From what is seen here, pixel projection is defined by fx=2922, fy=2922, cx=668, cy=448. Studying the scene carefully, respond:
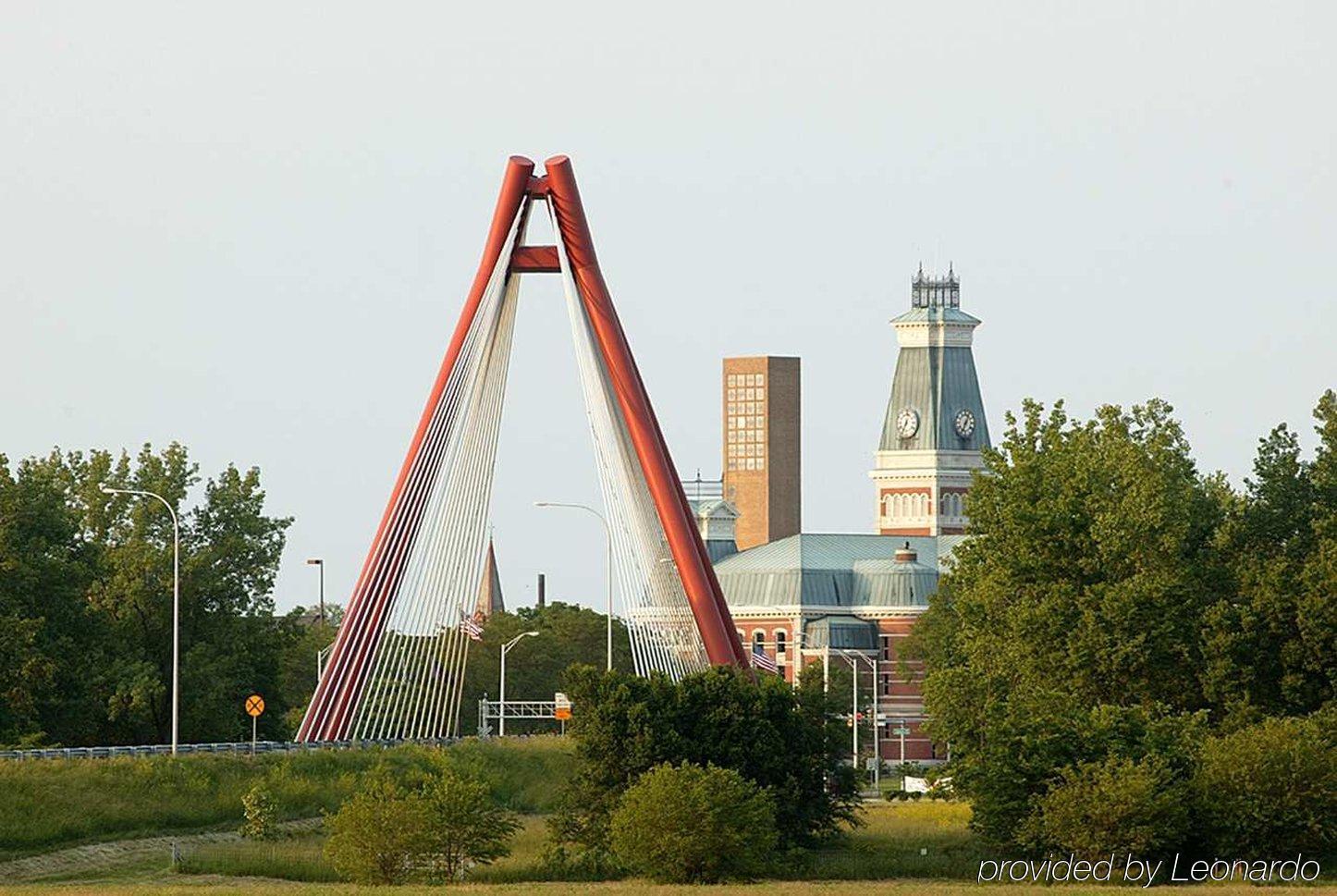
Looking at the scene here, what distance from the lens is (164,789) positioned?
5134 centimetres

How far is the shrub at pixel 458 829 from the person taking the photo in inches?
1762

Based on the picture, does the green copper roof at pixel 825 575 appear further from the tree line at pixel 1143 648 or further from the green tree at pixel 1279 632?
the green tree at pixel 1279 632

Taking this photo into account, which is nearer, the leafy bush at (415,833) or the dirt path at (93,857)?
the leafy bush at (415,833)

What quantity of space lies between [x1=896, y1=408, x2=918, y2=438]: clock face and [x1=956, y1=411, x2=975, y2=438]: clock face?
2.56 metres

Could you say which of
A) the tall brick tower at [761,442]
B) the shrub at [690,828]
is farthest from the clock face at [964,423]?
the shrub at [690,828]

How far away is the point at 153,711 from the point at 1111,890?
110 ft

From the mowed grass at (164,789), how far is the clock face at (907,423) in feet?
390

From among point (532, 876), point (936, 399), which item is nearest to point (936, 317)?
point (936, 399)

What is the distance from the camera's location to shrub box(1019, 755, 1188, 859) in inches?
1812

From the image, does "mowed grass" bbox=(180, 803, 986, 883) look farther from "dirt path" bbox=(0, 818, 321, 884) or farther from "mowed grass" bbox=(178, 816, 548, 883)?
"dirt path" bbox=(0, 818, 321, 884)

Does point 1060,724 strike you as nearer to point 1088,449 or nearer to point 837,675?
point 1088,449

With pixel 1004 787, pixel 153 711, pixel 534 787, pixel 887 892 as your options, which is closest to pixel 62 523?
pixel 153 711

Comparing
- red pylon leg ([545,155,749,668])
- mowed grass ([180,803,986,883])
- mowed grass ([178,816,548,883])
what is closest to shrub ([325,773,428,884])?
mowed grass ([178,816,548,883])

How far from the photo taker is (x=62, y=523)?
220ft
